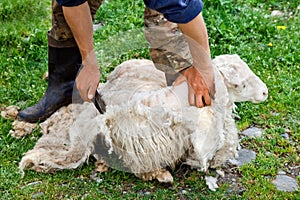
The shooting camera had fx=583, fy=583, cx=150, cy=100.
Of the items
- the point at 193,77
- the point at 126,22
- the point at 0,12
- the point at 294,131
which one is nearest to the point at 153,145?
the point at 193,77

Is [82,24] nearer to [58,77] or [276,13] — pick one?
[58,77]

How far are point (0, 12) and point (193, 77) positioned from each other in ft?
7.57

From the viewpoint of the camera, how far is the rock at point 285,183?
3055 mm

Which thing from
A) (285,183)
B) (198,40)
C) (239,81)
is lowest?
(285,183)

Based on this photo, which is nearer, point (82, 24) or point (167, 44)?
point (82, 24)

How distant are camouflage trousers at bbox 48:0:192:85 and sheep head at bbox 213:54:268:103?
0.21 metres

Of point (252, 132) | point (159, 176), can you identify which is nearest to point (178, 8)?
point (159, 176)

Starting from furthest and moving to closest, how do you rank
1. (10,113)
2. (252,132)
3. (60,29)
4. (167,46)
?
(10,113) < (252,132) < (60,29) < (167,46)

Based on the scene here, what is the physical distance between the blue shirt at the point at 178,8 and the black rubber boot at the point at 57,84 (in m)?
0.96

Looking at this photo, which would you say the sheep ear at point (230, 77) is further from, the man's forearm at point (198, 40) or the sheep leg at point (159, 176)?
the sheep leg at point (159, 176)

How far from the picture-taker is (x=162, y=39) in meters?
3.28

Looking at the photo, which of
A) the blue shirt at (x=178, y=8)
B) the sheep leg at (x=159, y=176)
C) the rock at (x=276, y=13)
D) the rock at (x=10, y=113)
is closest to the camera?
the blue shirt at (x=178, y=8)

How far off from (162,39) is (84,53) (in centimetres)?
45

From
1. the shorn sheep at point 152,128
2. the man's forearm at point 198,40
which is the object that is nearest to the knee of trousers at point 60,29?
the shorn sheep at point 152,128
